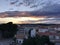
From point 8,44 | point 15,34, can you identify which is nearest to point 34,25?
point 15,34

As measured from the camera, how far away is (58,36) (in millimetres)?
2240

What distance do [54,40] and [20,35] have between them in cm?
45

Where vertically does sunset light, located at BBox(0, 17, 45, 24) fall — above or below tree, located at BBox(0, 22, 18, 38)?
above

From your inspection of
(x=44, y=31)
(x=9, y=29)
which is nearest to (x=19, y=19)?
(x=9, y=29)

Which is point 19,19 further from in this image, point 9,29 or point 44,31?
point 44,31

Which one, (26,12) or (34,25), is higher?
(26,12)

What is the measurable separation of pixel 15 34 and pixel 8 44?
16 cm

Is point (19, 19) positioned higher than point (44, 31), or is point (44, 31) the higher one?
point (19, 19)

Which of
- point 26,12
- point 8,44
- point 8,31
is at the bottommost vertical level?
point 8,44

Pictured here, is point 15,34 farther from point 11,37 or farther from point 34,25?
point 34,25

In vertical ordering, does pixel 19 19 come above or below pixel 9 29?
above

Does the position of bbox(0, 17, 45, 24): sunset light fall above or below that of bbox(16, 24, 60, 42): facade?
above

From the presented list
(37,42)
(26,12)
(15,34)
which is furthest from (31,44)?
(26,12)

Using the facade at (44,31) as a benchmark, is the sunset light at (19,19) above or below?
above
